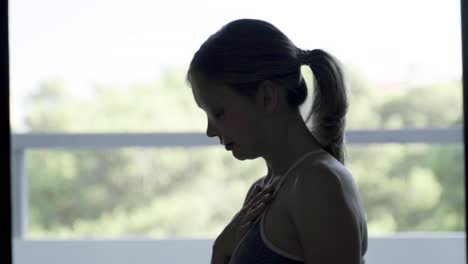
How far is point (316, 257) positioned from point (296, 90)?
27cm

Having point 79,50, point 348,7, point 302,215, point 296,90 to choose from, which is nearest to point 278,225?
point 302,215

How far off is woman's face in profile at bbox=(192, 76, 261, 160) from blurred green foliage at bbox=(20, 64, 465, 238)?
7409mm

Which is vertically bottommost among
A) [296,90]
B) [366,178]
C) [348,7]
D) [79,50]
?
[366,178]

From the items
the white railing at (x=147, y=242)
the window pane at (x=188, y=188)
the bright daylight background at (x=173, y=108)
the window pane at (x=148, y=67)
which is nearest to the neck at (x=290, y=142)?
the white railing at (x=147, y=242)

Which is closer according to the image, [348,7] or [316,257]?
[316,257]

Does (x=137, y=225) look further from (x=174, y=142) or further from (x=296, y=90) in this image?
(x=296, y=90)

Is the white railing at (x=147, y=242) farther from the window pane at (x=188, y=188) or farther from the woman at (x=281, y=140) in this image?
the window pane at (x=188, y=188)

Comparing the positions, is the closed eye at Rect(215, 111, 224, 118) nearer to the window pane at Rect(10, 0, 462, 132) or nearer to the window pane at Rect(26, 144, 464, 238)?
the window pane at Rect(10, 0, 462, 132)

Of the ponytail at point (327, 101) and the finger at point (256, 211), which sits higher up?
the ponytail at point (327, 101)

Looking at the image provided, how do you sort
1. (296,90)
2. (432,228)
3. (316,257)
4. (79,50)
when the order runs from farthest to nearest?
(79,50) → (432,228) → (296,90) → (316,257)

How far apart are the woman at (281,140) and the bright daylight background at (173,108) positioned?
708cm

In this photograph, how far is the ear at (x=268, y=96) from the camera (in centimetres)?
117

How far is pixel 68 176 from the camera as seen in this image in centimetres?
916

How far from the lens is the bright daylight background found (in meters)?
8.66
